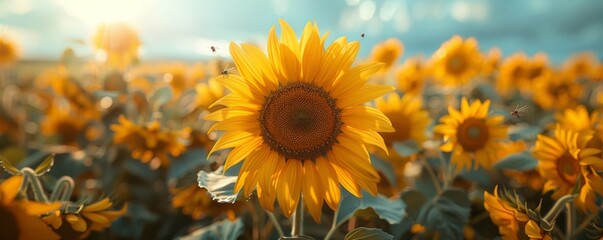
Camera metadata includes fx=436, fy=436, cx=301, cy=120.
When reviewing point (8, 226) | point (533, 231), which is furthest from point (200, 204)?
point (533, 231)

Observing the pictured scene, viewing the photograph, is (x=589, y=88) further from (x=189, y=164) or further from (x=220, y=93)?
(x=189, y=164)

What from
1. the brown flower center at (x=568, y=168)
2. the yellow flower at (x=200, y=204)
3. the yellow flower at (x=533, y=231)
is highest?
the brown flower center at (x=568, y=168)

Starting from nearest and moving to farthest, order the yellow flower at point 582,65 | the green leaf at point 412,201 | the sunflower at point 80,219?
the sunflower at point 80,219, the green leaf at point 412,201, the yellow flower at point 582,65

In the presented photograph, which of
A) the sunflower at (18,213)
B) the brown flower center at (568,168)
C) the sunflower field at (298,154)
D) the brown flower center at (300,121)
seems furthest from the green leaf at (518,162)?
the sunflower at (18,213)

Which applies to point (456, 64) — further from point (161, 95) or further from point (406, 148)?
point (161, 95)

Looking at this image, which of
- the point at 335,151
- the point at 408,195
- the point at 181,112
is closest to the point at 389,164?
the point at 408,195

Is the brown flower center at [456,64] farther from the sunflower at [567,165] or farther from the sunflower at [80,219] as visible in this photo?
the sunflower at [80,219]
